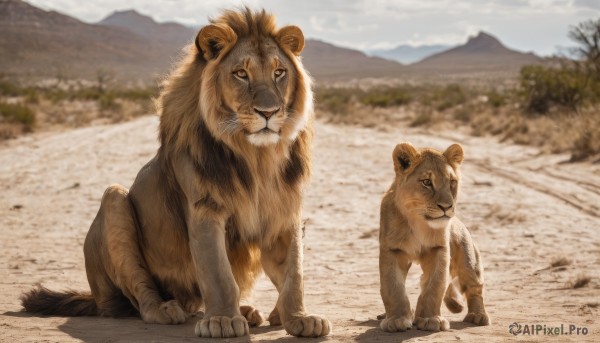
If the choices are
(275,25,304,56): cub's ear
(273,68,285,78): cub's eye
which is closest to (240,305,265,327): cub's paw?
(273,68,285,78): cub's eye

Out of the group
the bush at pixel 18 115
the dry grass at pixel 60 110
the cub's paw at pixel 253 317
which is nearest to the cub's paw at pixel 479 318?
the cub's paw at pixel 253 317

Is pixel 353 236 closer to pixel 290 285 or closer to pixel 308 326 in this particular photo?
pixel 290 285

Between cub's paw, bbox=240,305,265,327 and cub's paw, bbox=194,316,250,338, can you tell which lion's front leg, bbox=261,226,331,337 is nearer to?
cub's paw, bbox=240,305,265,327

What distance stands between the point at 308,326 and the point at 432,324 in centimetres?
71

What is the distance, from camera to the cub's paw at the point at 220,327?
15.7 feet

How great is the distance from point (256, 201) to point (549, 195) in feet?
26.0

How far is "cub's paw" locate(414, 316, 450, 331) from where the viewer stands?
4.91 metres

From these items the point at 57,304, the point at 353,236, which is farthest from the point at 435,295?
the point at 353,236

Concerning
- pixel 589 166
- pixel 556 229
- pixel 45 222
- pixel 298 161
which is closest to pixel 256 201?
pixel 298 161

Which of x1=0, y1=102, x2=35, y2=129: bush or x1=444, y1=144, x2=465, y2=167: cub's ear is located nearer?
x1=444, y1=144, x2=465, y2=167: cub's ear

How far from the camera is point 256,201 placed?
5098 millimetres

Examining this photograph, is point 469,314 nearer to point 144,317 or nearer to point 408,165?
point 408,165

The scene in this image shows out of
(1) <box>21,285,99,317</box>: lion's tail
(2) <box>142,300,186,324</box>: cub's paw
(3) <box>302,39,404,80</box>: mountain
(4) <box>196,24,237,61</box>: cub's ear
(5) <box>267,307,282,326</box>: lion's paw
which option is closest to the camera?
(4) <box>196,24,237,61</box>: cub's ear

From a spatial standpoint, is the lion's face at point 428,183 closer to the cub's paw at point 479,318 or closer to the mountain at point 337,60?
the cub's paw at point 479,318
